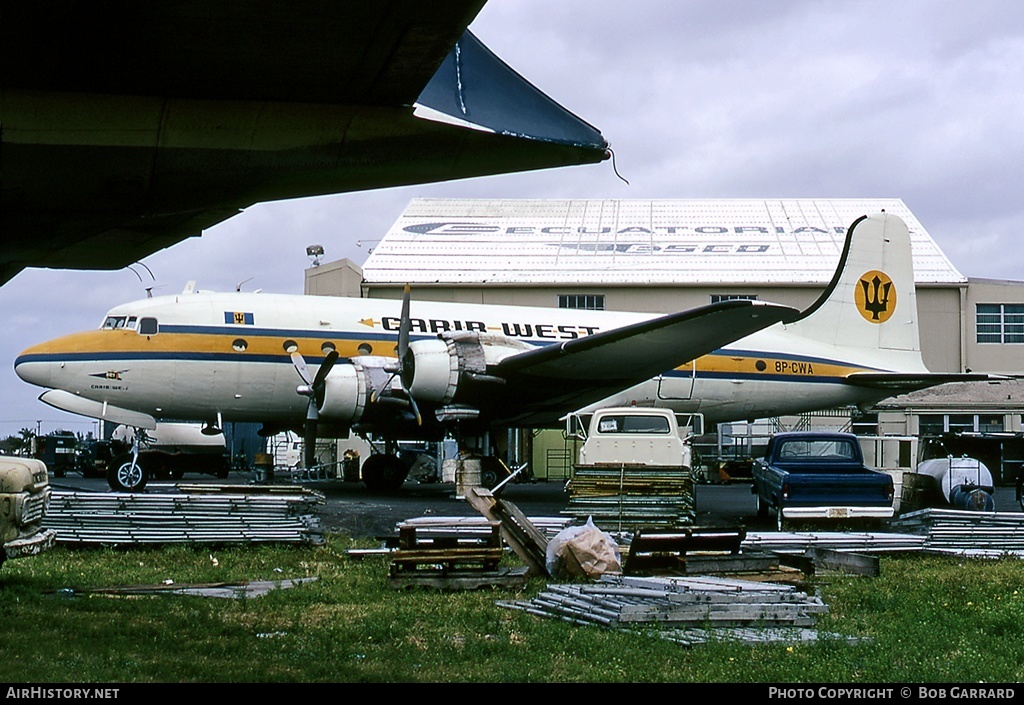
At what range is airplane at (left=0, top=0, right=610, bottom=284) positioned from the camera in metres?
5.17

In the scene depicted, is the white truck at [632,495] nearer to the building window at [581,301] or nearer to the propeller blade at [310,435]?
the propeller blade at [310,435]

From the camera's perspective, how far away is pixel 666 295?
39.8 metres

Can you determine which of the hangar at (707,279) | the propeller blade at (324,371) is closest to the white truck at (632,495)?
the propeller blade at (324,371)

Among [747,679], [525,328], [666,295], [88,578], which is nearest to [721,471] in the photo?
[666,295]

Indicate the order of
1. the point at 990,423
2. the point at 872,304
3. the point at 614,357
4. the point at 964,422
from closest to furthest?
the point at 614,357
the point at 872,304
the point at 990,423
the point at 964,422

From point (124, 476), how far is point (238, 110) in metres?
13.8

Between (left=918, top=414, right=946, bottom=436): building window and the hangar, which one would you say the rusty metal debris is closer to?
the hangar

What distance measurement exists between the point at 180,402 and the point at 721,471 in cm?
1839

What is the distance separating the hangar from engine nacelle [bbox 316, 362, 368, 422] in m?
17.2

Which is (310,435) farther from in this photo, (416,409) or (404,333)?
(404,333)

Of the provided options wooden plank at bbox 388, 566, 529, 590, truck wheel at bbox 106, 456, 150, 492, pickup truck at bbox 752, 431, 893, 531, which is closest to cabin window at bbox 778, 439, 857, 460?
pickup truck at bbox 752, 431, 893, 531

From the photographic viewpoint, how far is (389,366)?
20016 mm

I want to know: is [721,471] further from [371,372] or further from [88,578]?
[88,578]

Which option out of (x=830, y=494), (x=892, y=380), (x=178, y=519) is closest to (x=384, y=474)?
(x=178, y=519)
